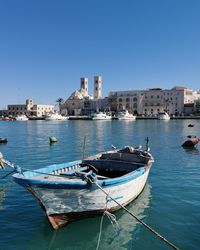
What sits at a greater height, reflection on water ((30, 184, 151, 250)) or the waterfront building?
the waterfront building

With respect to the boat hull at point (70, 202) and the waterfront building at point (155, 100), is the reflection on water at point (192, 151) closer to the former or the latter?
the boat hull at point (70, 202)

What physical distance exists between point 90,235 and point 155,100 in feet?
569

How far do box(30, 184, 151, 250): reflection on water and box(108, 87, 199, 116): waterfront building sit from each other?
559 ft

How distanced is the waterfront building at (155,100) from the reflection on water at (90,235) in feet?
559

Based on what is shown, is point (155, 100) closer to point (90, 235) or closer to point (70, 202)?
point (70, 202)

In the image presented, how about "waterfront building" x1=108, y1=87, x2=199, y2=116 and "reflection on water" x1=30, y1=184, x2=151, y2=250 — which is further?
"waterfront building" x1=108, y1=87, x2=199, y2=116

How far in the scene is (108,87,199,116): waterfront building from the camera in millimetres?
178250

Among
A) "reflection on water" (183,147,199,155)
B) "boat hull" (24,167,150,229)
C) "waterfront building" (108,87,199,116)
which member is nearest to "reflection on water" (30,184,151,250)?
"boat hull" (24,167,150,229)

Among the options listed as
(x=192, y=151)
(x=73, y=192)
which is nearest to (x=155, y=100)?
(x=192, y=151)

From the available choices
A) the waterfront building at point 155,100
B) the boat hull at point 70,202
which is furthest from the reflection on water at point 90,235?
the waterfront building at point 155,100

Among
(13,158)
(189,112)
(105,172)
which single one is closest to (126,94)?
(189,112)

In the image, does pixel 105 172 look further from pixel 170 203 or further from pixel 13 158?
pixel 13 158

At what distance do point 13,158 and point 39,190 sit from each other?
71.3 feet

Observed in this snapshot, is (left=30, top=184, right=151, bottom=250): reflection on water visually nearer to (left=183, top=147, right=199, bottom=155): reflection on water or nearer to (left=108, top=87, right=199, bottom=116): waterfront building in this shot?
(left=183, top=147, right=199, bottom=155): reflection on water
